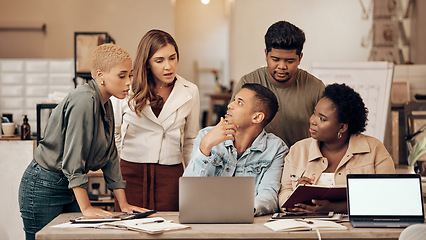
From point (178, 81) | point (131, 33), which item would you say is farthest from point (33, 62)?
point (178, 81)

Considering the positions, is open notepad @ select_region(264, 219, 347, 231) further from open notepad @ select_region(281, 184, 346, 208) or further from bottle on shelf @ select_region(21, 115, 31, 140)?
bottle on shelf @ select_region(21, 115, 31, 140)

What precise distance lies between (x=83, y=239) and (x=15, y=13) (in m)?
7.19

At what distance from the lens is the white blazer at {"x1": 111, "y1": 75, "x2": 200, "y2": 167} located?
2709mm

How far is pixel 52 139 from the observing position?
2.04 meters

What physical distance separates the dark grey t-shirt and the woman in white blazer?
0.54m

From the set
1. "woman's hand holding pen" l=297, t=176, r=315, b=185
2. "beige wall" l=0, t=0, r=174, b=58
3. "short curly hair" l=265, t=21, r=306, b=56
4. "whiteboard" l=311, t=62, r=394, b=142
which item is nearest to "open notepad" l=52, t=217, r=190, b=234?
"woman's hand holding pen" l=297, t=176, r=315, b=185

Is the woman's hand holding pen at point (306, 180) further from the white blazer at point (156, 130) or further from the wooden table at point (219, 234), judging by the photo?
the white blazer at point (156, 130)

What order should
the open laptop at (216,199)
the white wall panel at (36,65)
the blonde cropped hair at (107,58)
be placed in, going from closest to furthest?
1. the open laptop at (216,199)
2. the blonde cropped hair at (107,58)
3. the white wall panel at (36,65)

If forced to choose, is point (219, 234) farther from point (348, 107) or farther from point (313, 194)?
point (348, 107)

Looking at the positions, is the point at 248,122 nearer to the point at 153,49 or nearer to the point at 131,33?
the point at 153,49

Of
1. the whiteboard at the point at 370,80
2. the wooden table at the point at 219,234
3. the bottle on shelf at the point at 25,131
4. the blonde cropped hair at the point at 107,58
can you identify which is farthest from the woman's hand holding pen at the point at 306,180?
the whiteboard at the point at 370,80

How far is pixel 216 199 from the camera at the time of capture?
6.07 feet

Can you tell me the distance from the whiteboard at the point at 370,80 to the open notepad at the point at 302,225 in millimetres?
3351

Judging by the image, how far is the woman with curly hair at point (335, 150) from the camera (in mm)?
2320
